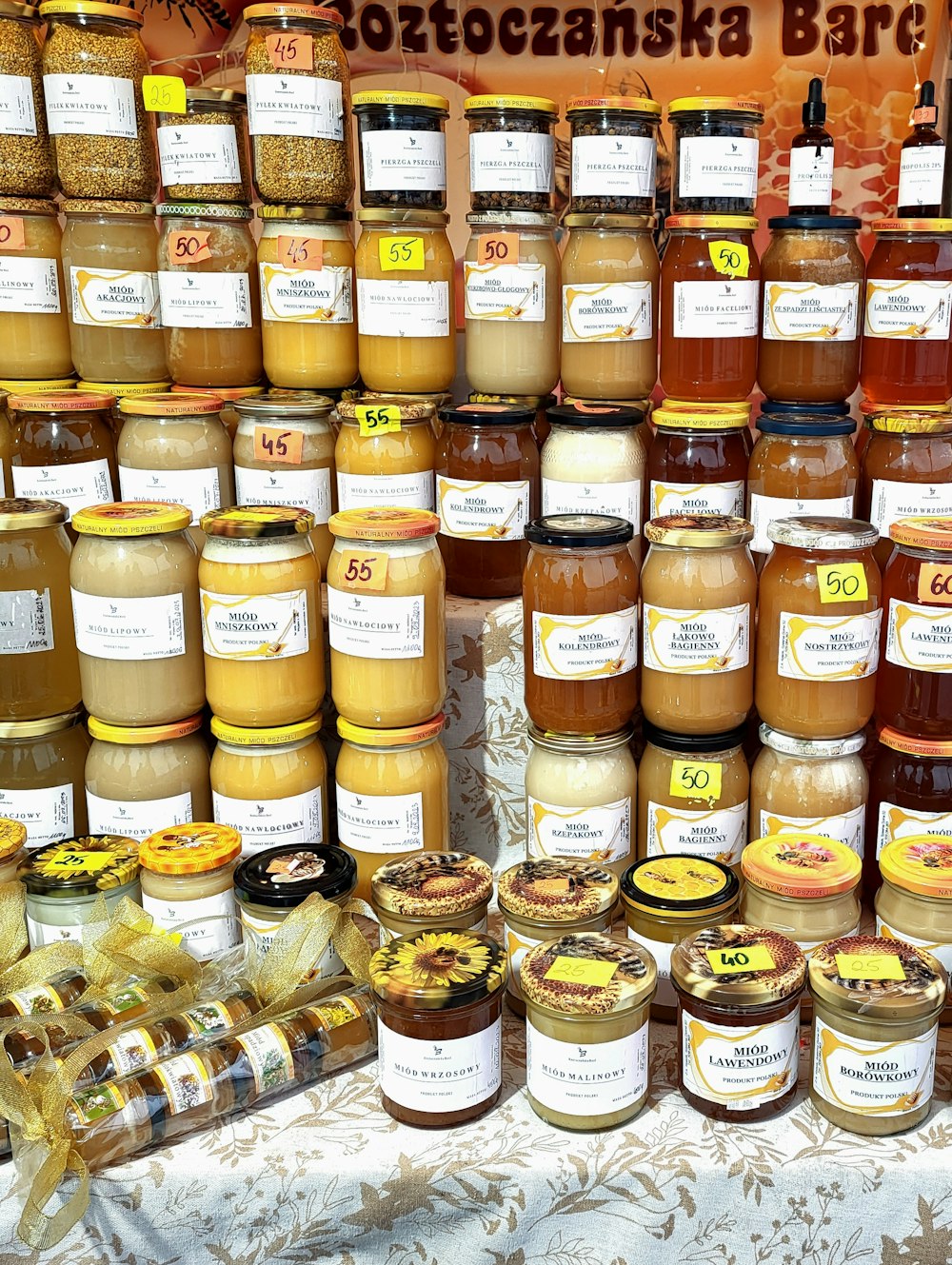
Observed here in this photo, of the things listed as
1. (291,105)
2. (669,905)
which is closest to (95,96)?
(291,105)

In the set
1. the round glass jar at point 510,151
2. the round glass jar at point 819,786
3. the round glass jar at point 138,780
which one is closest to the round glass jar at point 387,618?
the round glass jar at point 138,780

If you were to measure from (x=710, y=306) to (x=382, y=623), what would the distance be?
694 mm

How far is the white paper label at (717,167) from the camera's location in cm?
170

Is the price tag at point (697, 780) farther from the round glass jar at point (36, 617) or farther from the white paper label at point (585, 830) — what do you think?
the round glass jar at point (36, 617)

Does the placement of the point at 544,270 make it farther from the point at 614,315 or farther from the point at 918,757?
the point at 918,757

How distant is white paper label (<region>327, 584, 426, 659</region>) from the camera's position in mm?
1525

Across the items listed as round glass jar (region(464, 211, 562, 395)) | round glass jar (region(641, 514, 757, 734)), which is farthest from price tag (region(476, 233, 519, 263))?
round glass jar (region(641, 514, 757, 734))

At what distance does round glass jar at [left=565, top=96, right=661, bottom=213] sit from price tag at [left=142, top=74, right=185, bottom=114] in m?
0.60

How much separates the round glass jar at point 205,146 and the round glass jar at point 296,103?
4cm

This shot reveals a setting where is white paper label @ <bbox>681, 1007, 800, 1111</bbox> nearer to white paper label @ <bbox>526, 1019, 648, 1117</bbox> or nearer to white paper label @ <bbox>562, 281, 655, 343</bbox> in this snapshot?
white paper label @ <bbox>526, 1019, 648, 1117</bbox>

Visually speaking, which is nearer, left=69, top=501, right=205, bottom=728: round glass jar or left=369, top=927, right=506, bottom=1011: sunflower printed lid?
left=369, top=927, right=506, bottom=1011: sunflower printed lid

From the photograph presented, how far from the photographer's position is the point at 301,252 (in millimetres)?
1856

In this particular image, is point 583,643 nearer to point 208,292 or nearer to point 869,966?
point 869,966

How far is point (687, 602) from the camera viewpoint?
1.47 metres
